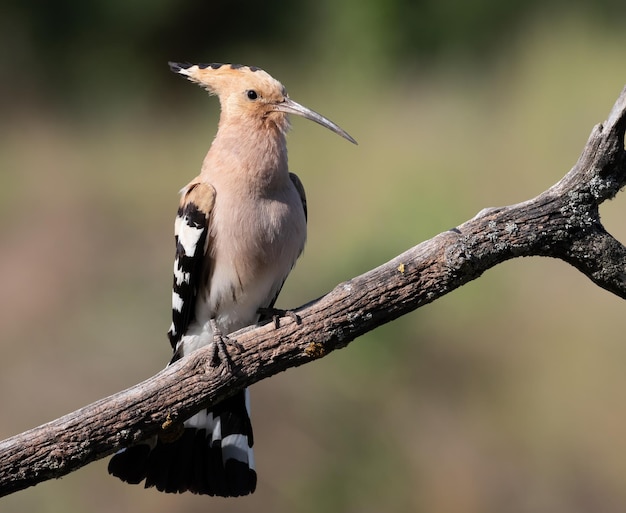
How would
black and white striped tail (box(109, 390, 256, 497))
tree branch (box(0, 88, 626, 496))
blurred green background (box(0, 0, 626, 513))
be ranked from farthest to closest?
1. blurred green background (box(0, 0, 626, 513))
2. black and white striped tail (box(109, 390, 256, 497))
3. tree branch (box(0, 88, 626, 496))

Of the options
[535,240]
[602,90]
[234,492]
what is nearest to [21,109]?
[602,90]

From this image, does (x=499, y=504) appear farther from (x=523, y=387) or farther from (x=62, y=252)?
(x=62, y=252)

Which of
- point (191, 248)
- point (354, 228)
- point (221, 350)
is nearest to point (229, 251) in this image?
point (191, 248)

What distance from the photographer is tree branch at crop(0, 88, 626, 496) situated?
1.29 m

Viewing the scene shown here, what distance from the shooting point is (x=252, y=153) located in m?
1.56

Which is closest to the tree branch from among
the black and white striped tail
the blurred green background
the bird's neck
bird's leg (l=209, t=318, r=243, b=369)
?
bird's leg (l=209, t=318, r=243, b=369)

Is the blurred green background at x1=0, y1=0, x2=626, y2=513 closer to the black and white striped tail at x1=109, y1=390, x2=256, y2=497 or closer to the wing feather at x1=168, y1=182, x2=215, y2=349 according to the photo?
the black and white striped tail at x1=109, y1=390, x2=256, y2=497

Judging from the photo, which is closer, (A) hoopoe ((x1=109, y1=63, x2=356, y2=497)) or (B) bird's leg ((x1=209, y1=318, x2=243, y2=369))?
(B) bird's leg ((x1=209, y1=318, x2=243, y2=369))

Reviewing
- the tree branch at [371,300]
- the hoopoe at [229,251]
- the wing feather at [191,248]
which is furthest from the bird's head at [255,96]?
the tree branch at [371,300]

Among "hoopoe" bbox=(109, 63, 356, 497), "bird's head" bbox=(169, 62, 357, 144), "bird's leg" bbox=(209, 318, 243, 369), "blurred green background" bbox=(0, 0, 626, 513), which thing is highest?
"blurred green background" bbox=(0, 0, 626, 513)

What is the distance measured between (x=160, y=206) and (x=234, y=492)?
210 centimetres

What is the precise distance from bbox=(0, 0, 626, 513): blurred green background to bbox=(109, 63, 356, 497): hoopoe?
0.98 meters

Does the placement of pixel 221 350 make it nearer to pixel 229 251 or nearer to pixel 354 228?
pixel 229 251

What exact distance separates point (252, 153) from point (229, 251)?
159 millimetres
